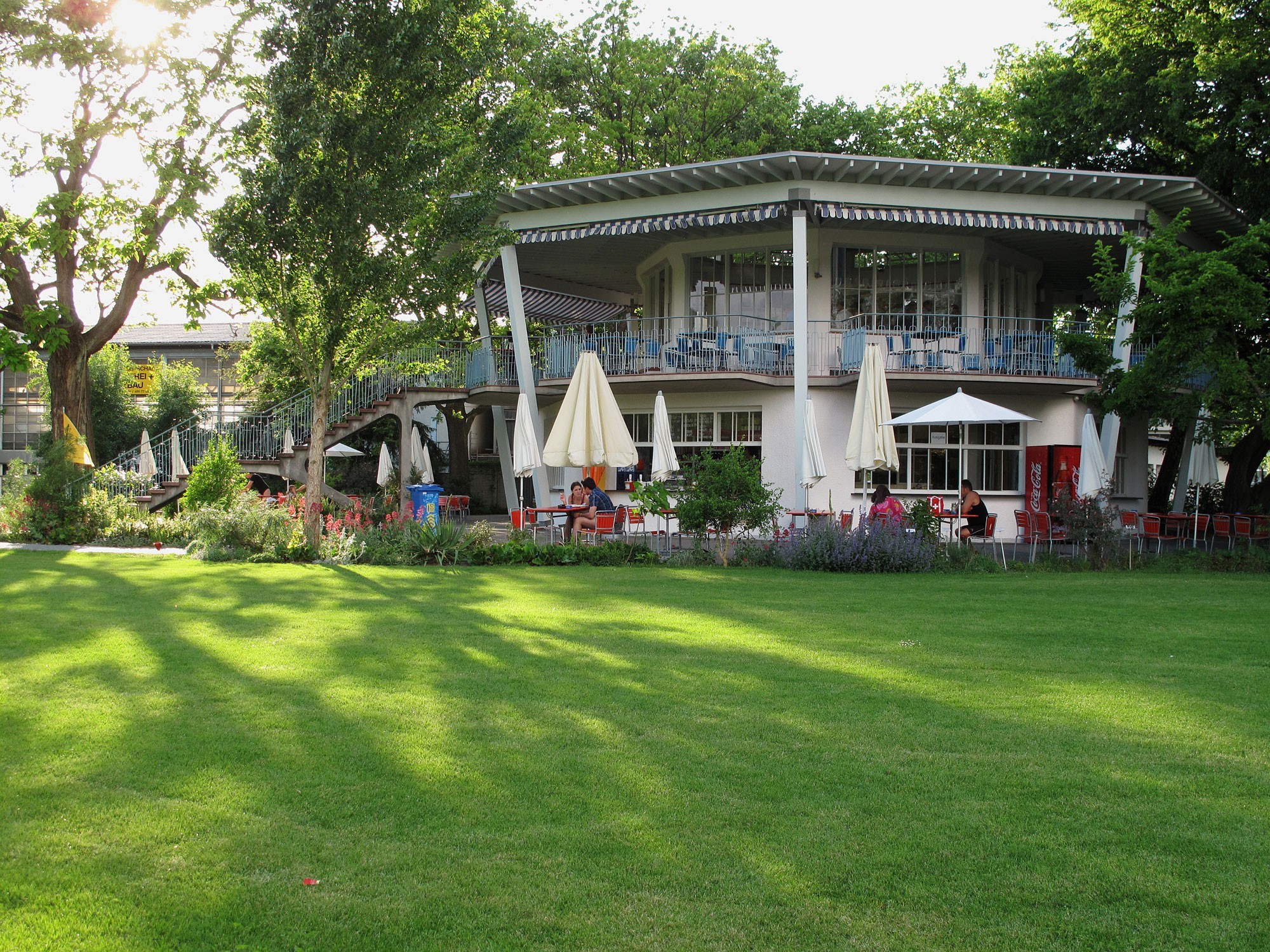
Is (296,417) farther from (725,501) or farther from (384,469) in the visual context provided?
(725,501)

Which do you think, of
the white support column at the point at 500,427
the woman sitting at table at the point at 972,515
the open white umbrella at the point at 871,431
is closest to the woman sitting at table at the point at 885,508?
the open white umbrella at the point at 871,431

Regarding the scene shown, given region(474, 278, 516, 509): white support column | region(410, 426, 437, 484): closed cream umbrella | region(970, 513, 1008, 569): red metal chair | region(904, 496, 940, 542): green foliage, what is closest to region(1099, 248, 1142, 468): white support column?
region(970, 513, 1008, 569): red metal chair

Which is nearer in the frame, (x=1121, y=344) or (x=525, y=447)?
(x=525, y=447)

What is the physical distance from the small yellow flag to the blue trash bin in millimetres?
6554

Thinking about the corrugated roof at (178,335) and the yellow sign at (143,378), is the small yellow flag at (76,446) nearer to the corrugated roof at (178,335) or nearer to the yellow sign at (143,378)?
the yellow sign at (143,378)

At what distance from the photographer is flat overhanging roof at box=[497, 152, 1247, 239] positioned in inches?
739

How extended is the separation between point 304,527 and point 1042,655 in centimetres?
1177

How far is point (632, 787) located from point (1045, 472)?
18396 mm

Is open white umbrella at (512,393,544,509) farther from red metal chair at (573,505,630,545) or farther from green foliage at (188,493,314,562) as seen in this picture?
green foliage at (188,493,314,562)

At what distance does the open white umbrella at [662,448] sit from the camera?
17.5 m

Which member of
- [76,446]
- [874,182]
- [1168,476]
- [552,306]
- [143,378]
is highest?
[874,182]

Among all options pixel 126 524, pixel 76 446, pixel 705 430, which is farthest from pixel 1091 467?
pixel 76 446

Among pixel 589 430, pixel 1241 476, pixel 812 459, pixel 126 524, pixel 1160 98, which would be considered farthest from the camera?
pixel 1241 476

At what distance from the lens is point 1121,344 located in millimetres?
19172
